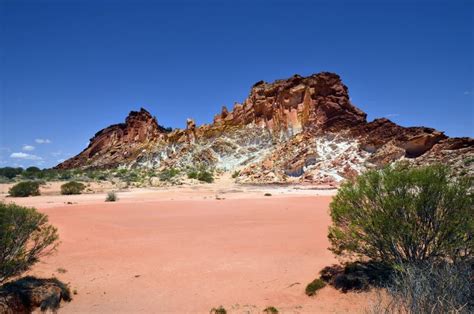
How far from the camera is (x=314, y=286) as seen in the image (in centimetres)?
745

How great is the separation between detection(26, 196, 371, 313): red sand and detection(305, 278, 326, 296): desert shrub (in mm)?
156

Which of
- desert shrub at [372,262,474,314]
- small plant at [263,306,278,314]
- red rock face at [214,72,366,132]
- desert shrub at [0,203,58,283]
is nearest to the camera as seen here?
desert shrub at [372,262,474,314]

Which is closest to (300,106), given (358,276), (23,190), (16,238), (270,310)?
(23,190)

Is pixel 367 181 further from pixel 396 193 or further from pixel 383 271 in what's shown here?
pixel 383 271

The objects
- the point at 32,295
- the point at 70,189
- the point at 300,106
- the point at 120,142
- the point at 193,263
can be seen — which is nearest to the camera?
the point at 32,295

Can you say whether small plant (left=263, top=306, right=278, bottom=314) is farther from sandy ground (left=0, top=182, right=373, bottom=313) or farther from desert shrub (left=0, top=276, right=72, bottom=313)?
desert shrub (left=0, top=276, right=72, bottom=313)

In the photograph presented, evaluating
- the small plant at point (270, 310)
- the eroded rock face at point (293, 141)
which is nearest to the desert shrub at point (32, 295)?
the small plant at point (270, 310)

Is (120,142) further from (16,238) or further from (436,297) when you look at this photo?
(436,297)

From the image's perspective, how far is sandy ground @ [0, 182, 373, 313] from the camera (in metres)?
7.04

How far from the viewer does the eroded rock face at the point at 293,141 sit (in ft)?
126

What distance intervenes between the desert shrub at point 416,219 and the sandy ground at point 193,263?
3.61 ft

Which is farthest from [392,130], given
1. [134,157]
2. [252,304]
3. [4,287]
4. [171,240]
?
[134,157]

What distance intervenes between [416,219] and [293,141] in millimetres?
41669

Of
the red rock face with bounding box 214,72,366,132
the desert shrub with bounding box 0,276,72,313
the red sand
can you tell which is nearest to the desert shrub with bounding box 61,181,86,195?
the red sand
